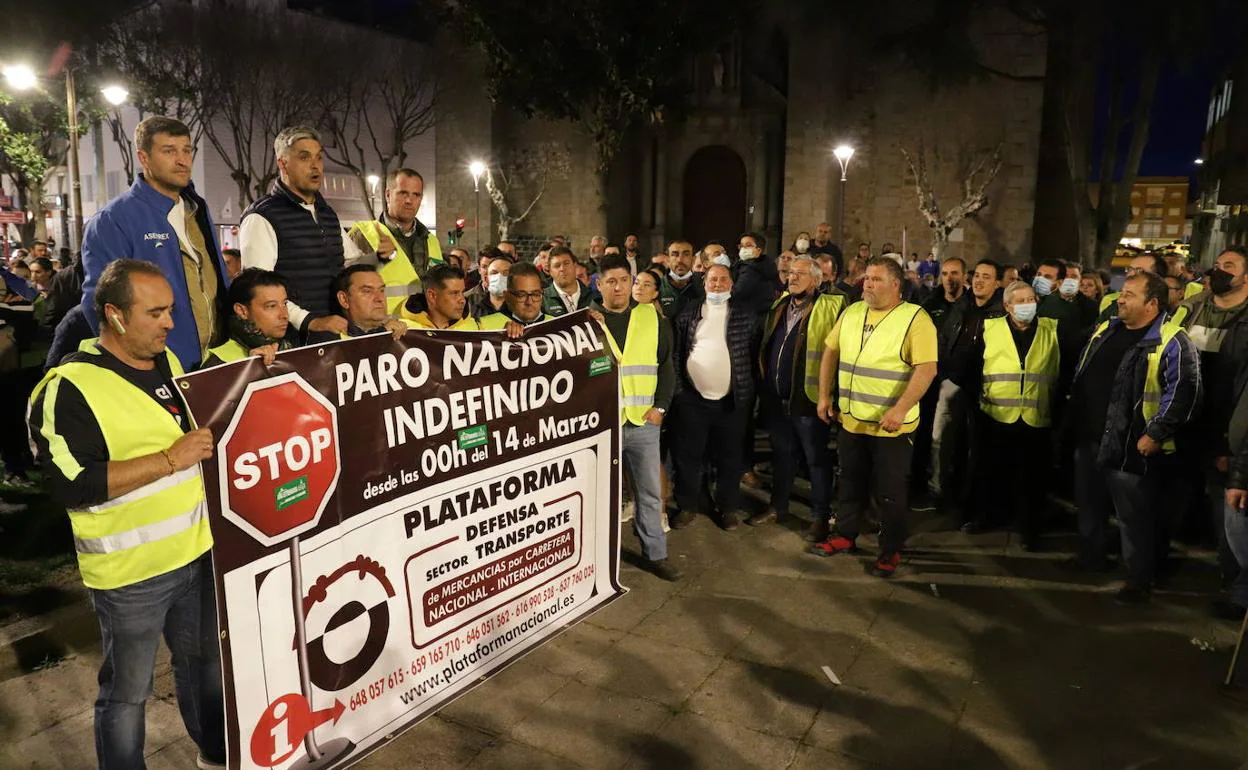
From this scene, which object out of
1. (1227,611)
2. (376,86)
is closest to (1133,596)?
(1227,611)

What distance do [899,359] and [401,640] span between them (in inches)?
137

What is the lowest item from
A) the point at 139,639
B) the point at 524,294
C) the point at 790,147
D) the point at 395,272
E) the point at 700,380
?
the point at 139,639

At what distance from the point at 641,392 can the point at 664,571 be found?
1.16m

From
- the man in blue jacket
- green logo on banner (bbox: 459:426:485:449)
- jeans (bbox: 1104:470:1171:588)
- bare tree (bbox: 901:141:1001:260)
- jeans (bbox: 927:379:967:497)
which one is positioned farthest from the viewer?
bare tree (bbox: 901:141:1001:260)

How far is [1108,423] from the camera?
5332mm

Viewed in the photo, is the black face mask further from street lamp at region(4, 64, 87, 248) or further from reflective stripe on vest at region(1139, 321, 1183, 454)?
street lamp at region(4, 64, 87, 248)

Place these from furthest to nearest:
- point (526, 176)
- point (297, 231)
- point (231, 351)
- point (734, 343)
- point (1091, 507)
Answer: point (526, 176) < point (734, 343) < point (1091, 507) < point (297, 231) < point (231, 351)

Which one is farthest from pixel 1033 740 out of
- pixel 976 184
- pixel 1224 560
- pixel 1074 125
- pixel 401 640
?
pixel 1074 125

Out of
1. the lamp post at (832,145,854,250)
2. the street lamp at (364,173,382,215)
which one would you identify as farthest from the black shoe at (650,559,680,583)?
the street lamp at (364,173,382,215)

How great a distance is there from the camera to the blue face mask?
6.11 metres

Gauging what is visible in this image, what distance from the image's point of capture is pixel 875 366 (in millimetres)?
5488

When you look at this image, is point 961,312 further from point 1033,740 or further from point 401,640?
point 401,640

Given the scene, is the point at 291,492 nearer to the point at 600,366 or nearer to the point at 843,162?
the point at 600,366

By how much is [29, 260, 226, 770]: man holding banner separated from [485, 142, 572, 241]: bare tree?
89.1 ft
